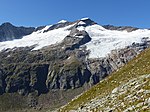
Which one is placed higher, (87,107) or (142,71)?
(142,71)

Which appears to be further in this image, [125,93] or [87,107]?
[87,107]

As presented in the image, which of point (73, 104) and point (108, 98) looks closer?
point (108, 98)

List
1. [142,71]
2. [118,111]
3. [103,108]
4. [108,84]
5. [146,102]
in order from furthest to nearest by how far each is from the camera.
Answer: [108,84], [142,71], [103,108], [118,111], [146,102]

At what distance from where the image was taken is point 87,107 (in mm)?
28625

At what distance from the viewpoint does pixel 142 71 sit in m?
30.2

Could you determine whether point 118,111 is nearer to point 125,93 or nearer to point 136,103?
point 136,103

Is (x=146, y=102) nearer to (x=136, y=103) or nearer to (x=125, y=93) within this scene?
(x=136, y=103)

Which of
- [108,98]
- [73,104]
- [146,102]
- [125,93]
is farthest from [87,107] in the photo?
[146,102]

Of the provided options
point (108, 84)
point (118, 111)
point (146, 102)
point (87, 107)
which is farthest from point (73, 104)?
point (146, 102)

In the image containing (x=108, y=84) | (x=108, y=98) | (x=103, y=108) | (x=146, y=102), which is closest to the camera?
(x=146, y=102)

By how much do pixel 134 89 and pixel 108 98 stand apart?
2.75m

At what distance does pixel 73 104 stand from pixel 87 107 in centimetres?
649

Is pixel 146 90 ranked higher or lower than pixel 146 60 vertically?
lower

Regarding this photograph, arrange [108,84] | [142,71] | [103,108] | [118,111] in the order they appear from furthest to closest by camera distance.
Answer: [108,84]
[142,71]
[103,108]
[118,111]
